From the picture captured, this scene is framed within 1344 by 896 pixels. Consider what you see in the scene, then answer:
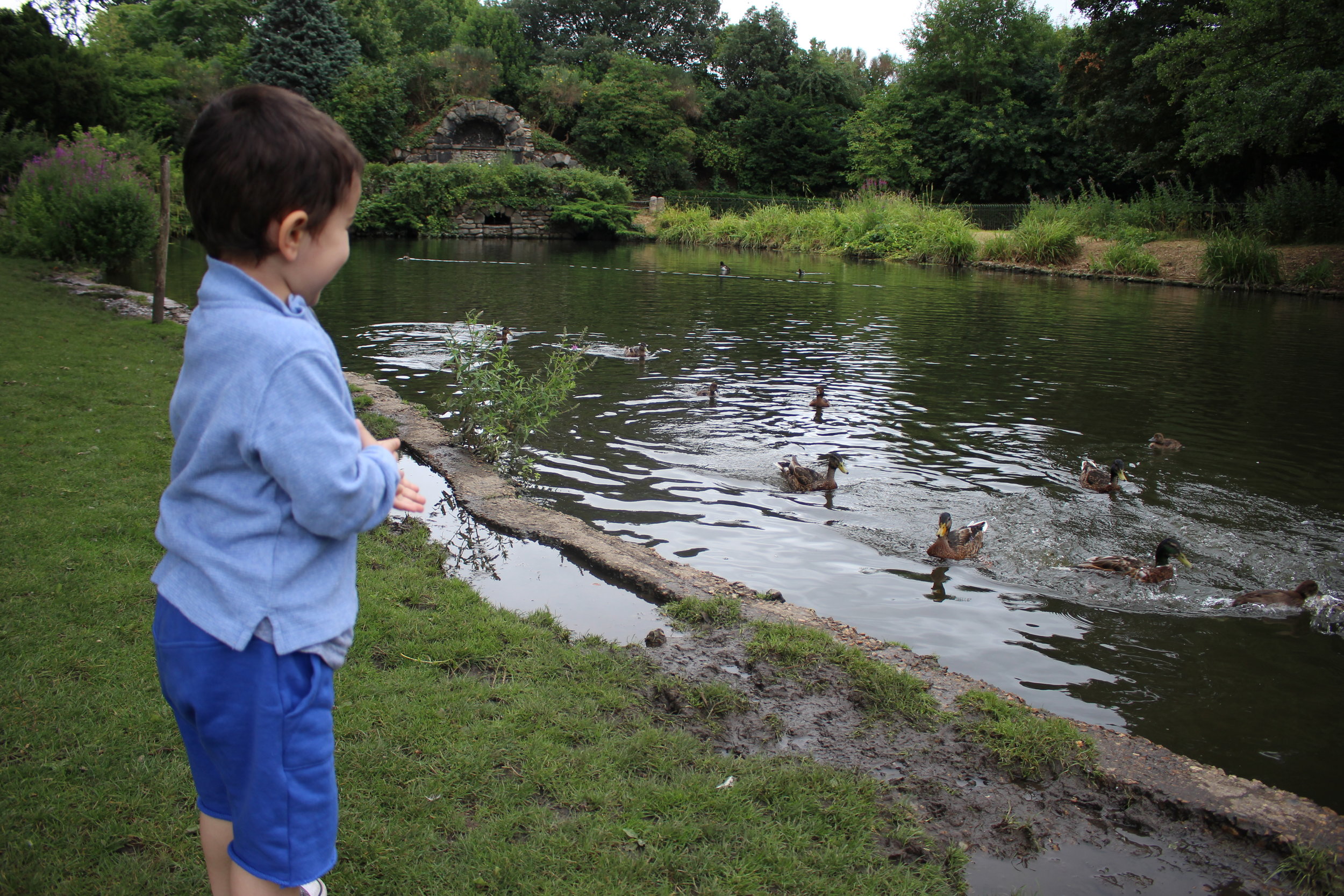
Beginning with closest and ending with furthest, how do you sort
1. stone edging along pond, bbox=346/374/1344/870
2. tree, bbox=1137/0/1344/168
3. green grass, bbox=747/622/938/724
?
1. stone edging along pond, bbox=346/374/1344/870
2. green grass, bbox=747/622/938/724
3. tree, bbox=1137/0/1344/168

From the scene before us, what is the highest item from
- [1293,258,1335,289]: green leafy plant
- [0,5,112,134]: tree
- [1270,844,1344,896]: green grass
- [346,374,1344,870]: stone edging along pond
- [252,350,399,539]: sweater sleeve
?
[0,5,112,134]: tree

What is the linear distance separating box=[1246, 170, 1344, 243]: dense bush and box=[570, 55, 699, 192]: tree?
32670mm

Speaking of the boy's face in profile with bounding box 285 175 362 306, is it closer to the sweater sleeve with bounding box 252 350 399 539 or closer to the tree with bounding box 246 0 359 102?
the sweater sleeve with bounding box 252 350 399 539

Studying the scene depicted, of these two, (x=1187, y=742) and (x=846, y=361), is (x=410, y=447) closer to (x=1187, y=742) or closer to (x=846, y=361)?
(x=1187, y=742)

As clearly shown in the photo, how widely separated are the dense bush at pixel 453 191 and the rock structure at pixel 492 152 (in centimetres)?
71

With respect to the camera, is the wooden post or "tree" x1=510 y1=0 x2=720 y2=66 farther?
"tree" x1=510 y1=0 x2=720 y2=66

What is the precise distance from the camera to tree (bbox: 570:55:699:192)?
50.6m

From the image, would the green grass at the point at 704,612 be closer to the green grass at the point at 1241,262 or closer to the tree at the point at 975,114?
the green grass at the point at 1241,262

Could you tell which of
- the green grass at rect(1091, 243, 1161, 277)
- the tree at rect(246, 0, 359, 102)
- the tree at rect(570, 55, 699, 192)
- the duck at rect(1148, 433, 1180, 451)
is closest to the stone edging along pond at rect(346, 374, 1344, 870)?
the duck at rect(1148, 433, 1180, 451)

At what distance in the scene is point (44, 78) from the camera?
24.8 meters

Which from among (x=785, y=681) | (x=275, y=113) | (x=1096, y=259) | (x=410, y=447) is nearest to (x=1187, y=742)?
(x=785, y=681)

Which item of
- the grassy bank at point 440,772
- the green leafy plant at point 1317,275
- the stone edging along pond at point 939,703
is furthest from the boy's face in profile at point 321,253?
the green leafy plant at point 1317,275

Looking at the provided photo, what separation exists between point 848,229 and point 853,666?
113 ft

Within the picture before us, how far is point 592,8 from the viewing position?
6184 cm
